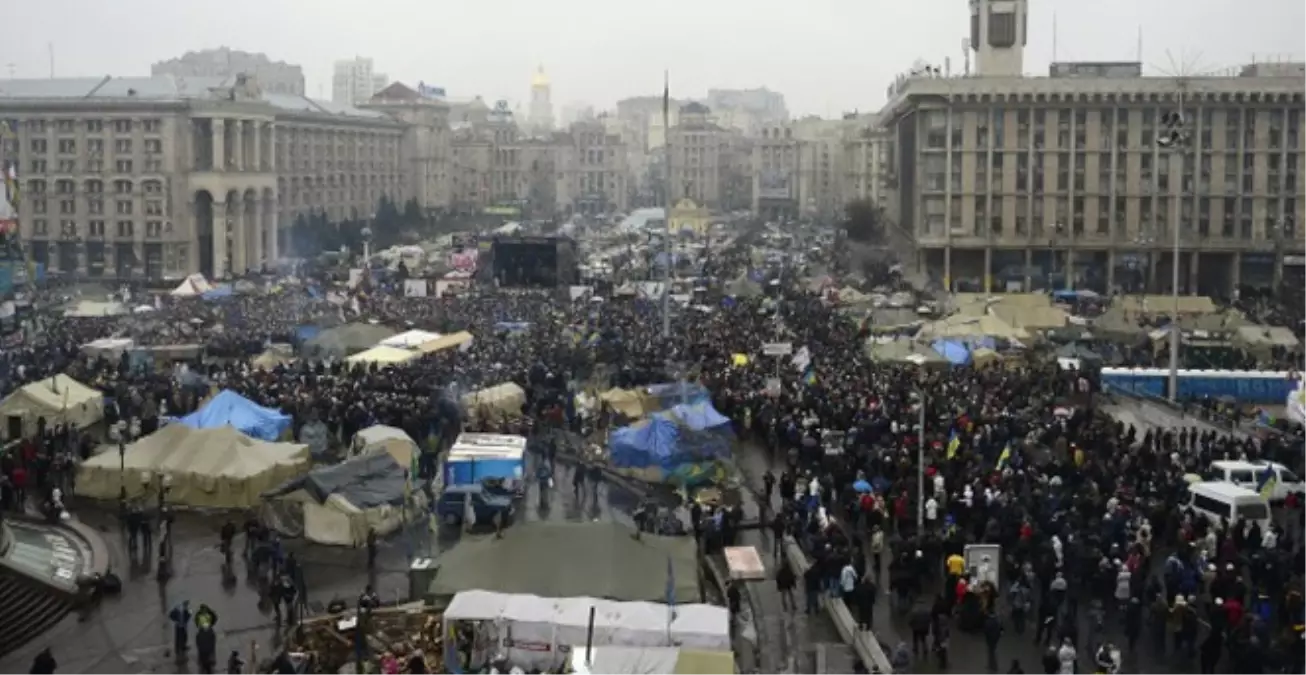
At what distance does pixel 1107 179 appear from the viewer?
190ft

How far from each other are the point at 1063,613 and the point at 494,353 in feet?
63.8

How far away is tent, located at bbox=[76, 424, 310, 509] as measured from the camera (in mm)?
20750

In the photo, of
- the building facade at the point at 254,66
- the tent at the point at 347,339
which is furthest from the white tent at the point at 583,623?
the building facade at the point at 254,66

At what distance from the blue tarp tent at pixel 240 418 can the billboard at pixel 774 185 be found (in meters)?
133

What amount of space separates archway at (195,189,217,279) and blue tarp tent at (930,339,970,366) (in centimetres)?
4885

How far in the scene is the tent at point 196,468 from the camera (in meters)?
20.8

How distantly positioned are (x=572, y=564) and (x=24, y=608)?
20.6 ft

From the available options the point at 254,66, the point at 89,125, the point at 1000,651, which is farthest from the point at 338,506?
the point at 254,66

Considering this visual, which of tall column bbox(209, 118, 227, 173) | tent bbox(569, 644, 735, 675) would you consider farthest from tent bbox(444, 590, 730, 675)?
tall column bbox(209, 118, 227, 173)

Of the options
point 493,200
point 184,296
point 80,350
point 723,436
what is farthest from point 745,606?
point 493,200

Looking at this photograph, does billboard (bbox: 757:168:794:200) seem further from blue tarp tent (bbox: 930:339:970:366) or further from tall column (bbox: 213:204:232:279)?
blue tarp tent (bbox: 930:339:970:366)

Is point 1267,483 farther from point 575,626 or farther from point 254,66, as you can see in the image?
point 254,66

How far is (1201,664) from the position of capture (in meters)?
14.2

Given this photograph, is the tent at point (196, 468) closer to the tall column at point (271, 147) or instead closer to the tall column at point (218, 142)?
the tall column at point (218, 142)
